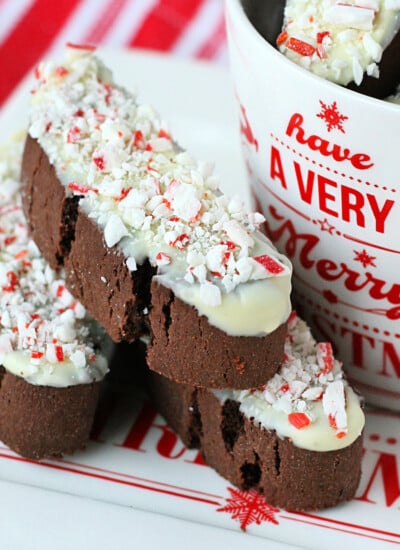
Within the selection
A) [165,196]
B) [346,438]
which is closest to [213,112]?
[165,196]

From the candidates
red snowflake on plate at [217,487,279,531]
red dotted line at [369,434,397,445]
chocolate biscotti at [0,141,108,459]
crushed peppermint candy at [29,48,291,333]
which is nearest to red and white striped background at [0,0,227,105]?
crushed peppermint candy at [29,48,291,333]

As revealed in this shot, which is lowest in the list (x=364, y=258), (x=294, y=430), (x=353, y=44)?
(x=294, y=430)

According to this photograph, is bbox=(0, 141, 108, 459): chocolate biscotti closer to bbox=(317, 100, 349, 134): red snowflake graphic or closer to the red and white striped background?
bbox=(317, 100, 349, 134): red snowflake graphic

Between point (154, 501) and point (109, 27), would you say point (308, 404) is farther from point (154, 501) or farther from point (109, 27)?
point (109, 27)

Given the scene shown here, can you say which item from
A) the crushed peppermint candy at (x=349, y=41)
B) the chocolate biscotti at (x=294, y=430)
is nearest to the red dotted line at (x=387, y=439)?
the chocolate biscotti at (x=294, y=430)

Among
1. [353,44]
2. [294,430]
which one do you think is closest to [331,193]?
[353,44]

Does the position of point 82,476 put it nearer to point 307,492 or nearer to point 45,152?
point 307,492
